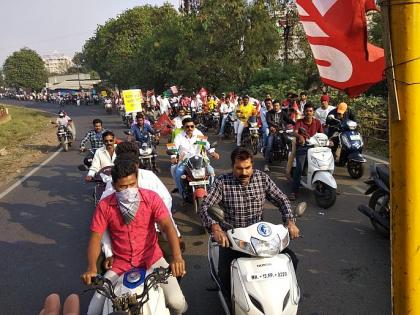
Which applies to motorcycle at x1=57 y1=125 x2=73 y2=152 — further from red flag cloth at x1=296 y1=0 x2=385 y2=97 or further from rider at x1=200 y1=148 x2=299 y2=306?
red flag cloth at x1=296 y1=0 x2=385 y2=97

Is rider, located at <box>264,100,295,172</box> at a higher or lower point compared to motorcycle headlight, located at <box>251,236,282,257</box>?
higher

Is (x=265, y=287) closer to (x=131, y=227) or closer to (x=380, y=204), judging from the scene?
(x=131, y=227)

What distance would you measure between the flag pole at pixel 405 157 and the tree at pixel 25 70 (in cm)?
11059

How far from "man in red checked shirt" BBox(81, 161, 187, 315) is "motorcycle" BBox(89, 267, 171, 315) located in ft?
0.94

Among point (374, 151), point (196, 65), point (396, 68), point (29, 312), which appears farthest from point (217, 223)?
point (196, 65)

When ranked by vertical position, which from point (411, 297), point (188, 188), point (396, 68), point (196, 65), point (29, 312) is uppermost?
point (196, 65)

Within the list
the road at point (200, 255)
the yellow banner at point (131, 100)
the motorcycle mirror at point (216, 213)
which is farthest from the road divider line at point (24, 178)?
the motorcycle mirror at point (216, 213)

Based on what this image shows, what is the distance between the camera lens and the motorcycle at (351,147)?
316 inches

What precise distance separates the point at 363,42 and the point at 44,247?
5.27 m

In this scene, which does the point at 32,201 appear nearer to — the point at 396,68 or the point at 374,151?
the point at 396,68

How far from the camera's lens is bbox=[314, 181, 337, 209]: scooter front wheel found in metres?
6.55

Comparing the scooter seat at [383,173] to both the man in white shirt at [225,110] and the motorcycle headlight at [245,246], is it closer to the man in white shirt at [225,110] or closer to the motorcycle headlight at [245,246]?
the motorcycle headlight at [245,246]

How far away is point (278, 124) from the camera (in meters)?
9.93

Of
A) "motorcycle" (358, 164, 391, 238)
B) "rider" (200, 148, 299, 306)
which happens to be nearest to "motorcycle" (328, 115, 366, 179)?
"motorcycle" (358, 164, 391, 238)
